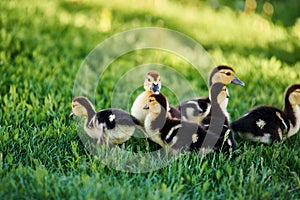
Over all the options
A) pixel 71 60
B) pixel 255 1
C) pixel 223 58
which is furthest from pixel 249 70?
pixel 255 1

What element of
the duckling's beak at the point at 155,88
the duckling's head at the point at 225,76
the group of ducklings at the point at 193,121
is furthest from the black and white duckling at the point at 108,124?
the duckling's head at the point at 225,76

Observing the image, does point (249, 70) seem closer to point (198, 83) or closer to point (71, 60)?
point (198, 83)

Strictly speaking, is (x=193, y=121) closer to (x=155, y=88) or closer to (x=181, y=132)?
(x=181, y=132)

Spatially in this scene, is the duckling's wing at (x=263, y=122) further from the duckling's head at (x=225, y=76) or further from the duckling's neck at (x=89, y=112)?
the duckling's neck at (x=89, y=112)

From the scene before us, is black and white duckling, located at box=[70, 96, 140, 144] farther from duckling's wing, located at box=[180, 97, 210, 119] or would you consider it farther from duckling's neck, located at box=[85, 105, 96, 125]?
duckling's wing, located at box=[180, 97, 210, 119]

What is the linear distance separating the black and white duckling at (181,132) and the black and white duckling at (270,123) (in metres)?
0.31

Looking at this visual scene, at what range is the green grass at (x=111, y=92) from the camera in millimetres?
3574

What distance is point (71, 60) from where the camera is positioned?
21.4 ft

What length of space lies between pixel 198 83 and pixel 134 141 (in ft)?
7.14

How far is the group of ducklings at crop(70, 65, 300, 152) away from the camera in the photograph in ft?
13.3

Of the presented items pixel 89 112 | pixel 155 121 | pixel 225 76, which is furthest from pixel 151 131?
pixel 225 76

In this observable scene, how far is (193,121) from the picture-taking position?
4.34m

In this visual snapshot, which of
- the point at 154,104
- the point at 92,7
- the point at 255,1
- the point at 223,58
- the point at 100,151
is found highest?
the point at 255,1

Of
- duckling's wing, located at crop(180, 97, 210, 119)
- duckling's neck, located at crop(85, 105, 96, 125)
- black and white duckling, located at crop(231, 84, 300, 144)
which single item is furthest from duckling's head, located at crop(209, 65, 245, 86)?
duckling's neck, located at crop(85, 105, 96, 125)
